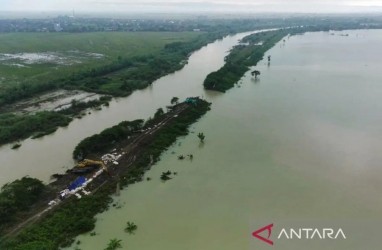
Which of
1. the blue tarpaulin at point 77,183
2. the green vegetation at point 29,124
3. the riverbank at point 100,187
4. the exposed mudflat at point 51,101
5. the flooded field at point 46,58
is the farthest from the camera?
the flooded field at point 46,58

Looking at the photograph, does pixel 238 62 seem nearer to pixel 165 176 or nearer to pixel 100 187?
pixel 165 176

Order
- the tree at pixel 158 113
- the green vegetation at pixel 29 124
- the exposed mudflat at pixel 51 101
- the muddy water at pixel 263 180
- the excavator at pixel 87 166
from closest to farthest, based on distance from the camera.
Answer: the muddy water at pixel 263 180
the excavator at pixel 87 166
the green vegetation at pixel 29 124
the tree at pixel 158 113
the exposed mudflat at pixel 51 101

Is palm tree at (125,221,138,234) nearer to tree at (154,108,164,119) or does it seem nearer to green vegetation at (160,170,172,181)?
green vegetation at (160,170,172,181)

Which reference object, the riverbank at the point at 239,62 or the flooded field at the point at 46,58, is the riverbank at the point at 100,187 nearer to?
the riverbank at the point at 239,62

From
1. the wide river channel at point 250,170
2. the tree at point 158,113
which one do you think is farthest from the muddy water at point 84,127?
the tree at point 158,113

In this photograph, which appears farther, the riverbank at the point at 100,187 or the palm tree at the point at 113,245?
the riverbank at the point at 100,187

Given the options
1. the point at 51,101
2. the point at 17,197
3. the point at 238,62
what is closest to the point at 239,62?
the point at 238,62

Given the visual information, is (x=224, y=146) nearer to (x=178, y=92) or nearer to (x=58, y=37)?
(x=178, y=92)
